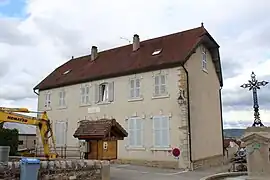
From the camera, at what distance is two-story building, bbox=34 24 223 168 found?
17.8 m

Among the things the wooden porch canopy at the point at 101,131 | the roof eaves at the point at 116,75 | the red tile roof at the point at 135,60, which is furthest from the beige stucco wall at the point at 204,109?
the wooden porch canopy at the point at 101,131

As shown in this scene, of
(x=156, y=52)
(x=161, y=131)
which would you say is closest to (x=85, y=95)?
(x=156, y=52)

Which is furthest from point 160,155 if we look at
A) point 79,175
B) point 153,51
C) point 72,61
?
point 72,61

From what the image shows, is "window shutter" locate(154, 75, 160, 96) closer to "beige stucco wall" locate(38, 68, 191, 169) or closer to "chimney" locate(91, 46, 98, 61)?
"beige stucco wall" locate(38, 68, 191, 169)

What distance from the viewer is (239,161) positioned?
1551 centimetres

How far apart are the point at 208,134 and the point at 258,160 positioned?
9277 mm

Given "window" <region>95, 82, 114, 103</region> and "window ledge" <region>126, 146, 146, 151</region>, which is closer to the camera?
"window ledge" <region>126, 146, 146, 151</region>

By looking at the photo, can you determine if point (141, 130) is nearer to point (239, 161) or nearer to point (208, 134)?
point (208, 134)

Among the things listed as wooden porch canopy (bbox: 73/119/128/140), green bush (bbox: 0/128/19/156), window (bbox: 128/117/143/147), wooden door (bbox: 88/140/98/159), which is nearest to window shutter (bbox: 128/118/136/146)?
window (bbox: 128/117/143/147)

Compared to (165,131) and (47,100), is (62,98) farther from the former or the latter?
(165,131)

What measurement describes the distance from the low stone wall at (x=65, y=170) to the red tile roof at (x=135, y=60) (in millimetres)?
8601

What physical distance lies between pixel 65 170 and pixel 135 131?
9.48 metres

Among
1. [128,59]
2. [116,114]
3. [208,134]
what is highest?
[128,59]

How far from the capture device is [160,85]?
1861 centimetres
